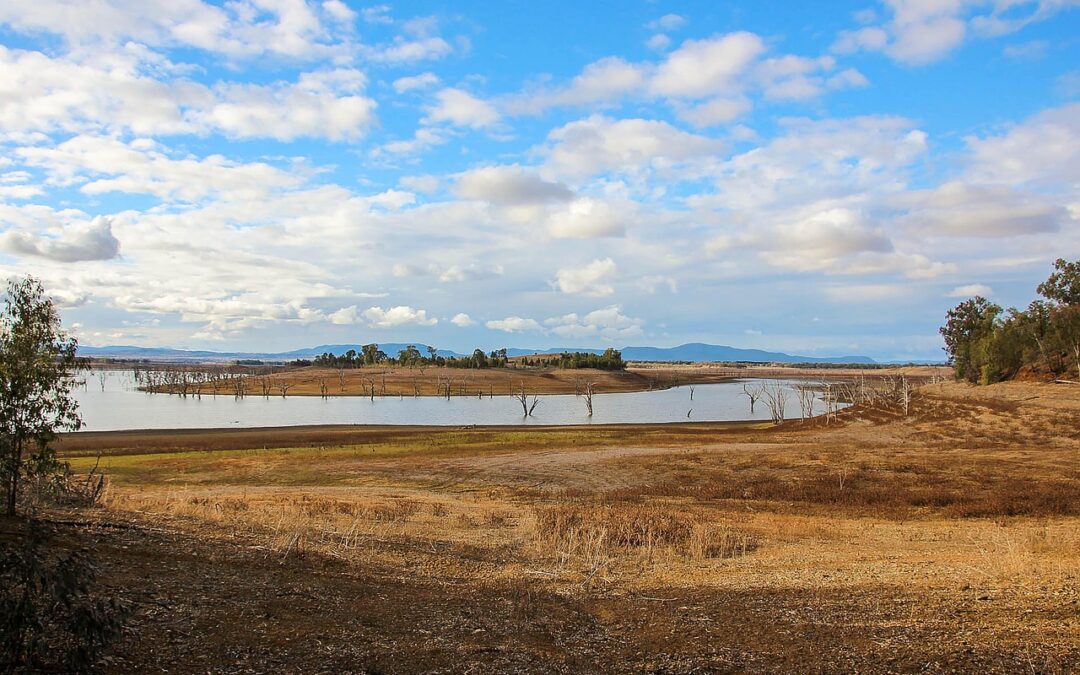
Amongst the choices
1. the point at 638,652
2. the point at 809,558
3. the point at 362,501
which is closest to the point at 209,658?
the point at 638,652

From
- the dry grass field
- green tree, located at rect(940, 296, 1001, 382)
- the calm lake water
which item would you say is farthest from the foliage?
green tree, located at rect(940, 296, 1001, 382)

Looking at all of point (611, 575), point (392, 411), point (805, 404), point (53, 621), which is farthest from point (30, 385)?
point (805, 404)

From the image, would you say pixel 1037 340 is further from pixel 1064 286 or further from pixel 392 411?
pixel 392 411

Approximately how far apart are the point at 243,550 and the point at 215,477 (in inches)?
1114

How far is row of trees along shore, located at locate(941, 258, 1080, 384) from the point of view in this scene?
91.9 m

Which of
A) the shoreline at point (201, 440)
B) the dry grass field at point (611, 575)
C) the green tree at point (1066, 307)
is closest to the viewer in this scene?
the dry grass field at point (611, 575)

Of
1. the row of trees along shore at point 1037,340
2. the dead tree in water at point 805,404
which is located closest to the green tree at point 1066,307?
the row of trees along shore at point 1037,340

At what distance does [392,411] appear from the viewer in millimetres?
118250

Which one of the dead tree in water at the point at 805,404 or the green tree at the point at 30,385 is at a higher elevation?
the green tree at the point at 30,385

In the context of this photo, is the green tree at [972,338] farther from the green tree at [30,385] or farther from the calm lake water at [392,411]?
the green tree at [30,385]

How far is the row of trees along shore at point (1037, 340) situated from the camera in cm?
9188

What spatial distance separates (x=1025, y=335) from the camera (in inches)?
4077

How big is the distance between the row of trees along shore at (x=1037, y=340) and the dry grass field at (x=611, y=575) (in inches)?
2832

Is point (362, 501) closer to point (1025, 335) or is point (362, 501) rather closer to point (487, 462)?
point (487, 462)
